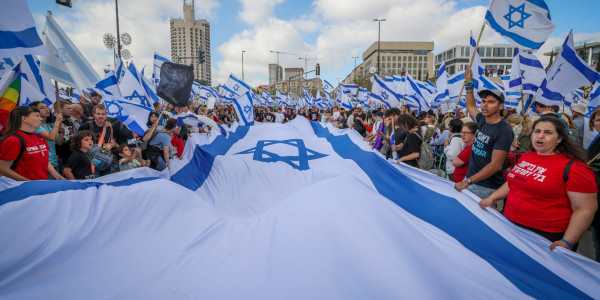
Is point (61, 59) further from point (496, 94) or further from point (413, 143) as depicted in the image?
point (496, 94)

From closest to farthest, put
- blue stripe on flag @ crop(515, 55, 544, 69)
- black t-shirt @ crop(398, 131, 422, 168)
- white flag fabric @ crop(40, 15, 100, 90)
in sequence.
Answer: white flag fabric @ crop(40, 15, 100, 90), black t-shirt @ crop(398, 131, 422, 168), blue stripe on flag @ crop(515, 55, 544, 69)

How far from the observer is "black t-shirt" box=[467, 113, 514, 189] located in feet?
9.90

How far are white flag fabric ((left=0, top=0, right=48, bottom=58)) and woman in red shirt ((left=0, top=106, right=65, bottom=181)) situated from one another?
85 cm

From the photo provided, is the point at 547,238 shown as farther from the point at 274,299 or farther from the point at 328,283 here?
the point at 274,299

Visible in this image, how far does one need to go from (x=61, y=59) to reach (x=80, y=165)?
1.53 m

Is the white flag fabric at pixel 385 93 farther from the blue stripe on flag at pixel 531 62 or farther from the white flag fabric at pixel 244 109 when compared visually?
the white flag fabric at pixel 244 109

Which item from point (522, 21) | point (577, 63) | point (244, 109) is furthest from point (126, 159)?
point (577, 63)

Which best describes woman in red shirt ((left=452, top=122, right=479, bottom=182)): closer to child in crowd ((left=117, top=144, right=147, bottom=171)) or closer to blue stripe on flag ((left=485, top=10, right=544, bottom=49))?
blue stripe on flag ((left=485, top=10, right=544, bottom=49))

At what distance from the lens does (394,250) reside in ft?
6.24

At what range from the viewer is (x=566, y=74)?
16.9 feet

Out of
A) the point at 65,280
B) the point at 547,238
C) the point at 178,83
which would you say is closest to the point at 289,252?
the point at 65,280

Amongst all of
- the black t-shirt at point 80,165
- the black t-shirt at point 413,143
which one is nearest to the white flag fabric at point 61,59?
the black t-shirt at point 80,165

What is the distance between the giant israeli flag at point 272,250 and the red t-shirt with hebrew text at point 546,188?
19 centimetres

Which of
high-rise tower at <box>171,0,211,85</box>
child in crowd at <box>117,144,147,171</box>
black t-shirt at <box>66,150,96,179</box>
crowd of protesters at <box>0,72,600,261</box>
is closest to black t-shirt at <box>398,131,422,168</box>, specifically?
crowd of protesters at <box>0,72,600,261</box>
